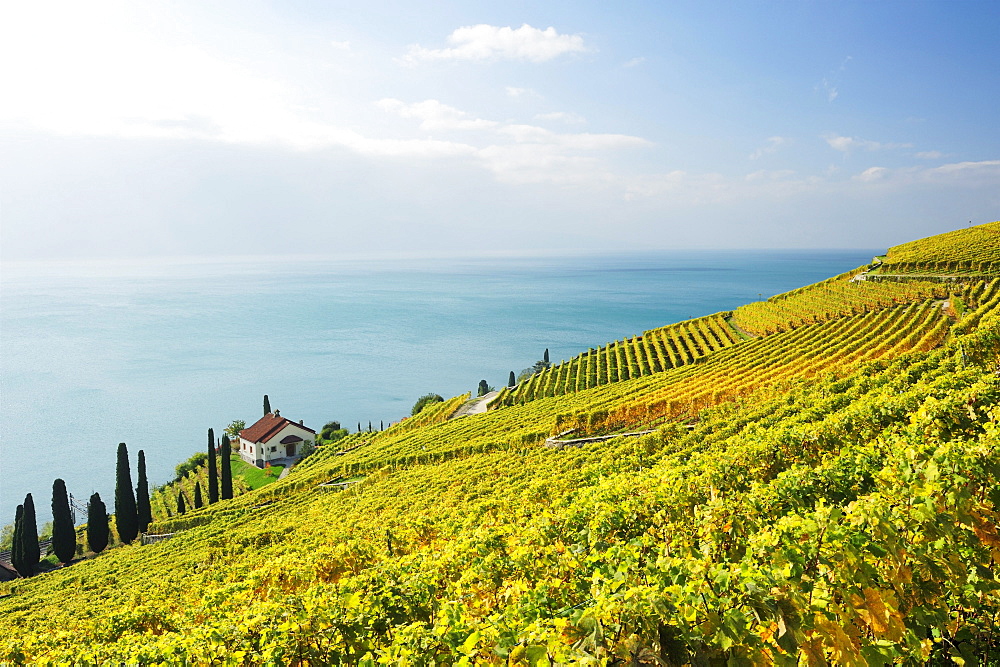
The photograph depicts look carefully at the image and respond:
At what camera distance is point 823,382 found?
2000 centimetres

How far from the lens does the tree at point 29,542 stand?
3272 centimetres

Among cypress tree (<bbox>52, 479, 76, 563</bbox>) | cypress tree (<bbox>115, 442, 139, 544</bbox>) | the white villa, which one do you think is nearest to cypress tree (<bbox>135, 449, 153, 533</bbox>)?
cypress tree (<bbox>115, 442, 139, 544</bbox>)

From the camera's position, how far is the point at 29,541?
33125mm

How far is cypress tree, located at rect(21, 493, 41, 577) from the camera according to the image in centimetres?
3272

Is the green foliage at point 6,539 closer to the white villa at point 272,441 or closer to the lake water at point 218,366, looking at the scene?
the lake water at point 218,366

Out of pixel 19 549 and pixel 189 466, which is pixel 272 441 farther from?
pixel 19 549

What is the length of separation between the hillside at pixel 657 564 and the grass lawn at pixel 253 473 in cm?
2956

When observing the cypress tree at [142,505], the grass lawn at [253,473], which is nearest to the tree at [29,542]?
the cypress tree at [142,505]

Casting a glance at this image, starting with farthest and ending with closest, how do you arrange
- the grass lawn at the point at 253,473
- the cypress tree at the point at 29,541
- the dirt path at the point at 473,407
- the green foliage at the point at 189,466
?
the green foliage at the point at 189,466 < the grass lawn at the point at 253,473 < the dirt path at the point at 473,407 < the cypress tree at the point at 29,541

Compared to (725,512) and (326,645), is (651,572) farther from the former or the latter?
(326,645)

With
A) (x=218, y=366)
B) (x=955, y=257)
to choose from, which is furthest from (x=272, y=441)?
(x=218, y=366)

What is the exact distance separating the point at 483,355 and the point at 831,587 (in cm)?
11951

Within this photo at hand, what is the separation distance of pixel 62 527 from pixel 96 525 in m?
1.78

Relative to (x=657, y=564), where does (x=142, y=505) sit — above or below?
below
